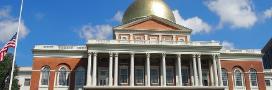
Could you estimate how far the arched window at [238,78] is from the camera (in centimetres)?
5919

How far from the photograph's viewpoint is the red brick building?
5456cm

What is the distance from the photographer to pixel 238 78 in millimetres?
59656

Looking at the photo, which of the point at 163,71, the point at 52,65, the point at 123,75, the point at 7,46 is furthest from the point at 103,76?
the point at 7,46

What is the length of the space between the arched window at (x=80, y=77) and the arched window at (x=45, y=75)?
4047 millimetres

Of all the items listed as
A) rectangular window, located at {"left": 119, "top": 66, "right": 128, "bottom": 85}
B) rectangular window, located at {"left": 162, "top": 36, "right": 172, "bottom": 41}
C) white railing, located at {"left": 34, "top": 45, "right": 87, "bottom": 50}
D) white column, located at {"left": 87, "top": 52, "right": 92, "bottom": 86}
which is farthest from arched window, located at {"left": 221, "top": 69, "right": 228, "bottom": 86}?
white railing, located at {"left": 34, "top": 45, "right": 87, "bottom": 50}

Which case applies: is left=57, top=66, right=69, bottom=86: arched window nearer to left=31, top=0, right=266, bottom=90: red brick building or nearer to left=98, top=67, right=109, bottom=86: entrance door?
left=31, top=0, right=266, bottom=90: red brick building

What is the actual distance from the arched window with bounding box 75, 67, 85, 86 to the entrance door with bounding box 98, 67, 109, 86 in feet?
8.58

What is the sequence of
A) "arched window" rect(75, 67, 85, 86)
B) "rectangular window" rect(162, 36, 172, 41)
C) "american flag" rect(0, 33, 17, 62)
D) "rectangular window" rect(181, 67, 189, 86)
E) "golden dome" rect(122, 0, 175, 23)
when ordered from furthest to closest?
"golden dome" rect(122, 0, 175, 23), "rectangular window" rect(162, 36, 172, 41), "arched window" rect(75, 67, 85, 86), "rectangular window" rect(181, 67, 189, 86), "american flag" rect(0, 33, 17, 62)

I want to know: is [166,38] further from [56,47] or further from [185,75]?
[56,47]

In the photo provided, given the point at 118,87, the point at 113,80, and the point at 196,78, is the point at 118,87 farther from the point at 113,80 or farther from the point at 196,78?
the point at 196,78

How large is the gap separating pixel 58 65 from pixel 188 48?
18.5m

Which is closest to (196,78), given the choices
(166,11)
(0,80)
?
(166,11)

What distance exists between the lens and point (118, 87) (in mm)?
52281

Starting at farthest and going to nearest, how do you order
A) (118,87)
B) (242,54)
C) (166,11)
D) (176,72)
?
(166,11) → (242,54) → (176,72) → (118,87)
